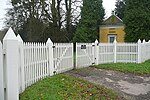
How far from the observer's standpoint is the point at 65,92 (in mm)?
6133

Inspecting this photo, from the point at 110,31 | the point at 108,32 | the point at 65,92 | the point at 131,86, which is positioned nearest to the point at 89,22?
the point at 108,32

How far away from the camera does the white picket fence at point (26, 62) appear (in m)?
4.29

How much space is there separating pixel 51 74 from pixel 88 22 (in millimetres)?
19501

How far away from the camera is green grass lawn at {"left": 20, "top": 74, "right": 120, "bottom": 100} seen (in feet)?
18.4

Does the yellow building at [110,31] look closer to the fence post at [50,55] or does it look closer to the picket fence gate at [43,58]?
the picket fence gate at [43,58]

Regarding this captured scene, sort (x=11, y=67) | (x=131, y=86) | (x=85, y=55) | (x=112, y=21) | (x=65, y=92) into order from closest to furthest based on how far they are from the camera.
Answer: (x=11, y=67) < (x=65, y=92) < (x=131, y=86) < (x=85, y=55) < (x=112, y=21)

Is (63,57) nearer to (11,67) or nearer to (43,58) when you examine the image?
(43,58)

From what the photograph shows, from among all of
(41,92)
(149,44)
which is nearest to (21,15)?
(149,44)

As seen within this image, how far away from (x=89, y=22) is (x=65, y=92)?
2167 centimetres

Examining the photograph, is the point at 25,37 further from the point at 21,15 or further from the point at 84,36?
the point at 84,36

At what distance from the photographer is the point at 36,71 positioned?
23.7 feet

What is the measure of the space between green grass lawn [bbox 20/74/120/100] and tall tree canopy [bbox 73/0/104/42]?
19.9 metres

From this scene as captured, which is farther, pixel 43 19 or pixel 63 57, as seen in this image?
pixel 43 19

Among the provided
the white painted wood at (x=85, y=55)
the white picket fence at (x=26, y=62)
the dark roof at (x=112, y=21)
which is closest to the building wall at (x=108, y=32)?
the dark roof at (x=112, y=21)
